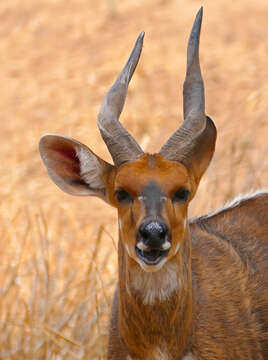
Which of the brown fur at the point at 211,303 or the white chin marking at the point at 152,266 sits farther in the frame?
the brown fur at the point at 211,303

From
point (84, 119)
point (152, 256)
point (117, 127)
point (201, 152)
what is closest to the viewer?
point (152, 256)

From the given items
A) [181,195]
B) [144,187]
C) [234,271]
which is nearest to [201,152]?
[181,195]

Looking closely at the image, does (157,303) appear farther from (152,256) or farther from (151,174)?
(151,174)

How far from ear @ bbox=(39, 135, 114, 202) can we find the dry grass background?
1.45 metres

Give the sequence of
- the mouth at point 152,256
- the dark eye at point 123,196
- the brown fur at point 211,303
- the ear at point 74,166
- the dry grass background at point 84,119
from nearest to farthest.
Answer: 1. the mouth at point 152,256
2. the dark eye at point 123,196
3. the brown fur at point 211,303
4. the ear at point 74,166
5. the dry grass background at point 84,119

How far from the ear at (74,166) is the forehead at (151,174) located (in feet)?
0.80

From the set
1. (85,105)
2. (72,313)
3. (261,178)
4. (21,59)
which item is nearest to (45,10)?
(21,59)

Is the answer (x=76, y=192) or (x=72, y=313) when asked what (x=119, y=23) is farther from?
(x=76, y=192)

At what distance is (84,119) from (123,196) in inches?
269

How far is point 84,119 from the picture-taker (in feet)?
37.6

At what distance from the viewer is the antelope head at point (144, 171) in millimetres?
4453

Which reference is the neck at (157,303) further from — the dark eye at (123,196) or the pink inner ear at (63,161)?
the pink inner ear at (63,161)

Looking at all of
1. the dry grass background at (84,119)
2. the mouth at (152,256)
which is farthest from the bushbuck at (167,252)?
the dry grass background at (84,119)

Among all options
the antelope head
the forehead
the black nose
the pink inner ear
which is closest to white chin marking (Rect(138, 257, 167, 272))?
the antelope head
